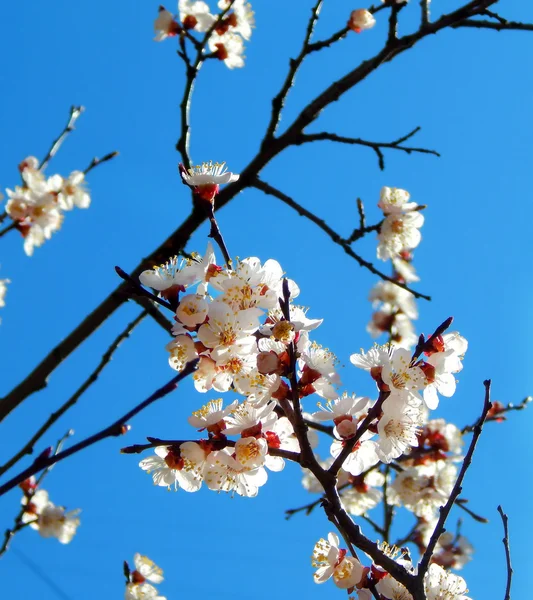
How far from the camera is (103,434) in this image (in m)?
1.18

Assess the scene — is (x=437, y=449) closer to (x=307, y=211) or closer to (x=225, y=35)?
(x=307, y=211)

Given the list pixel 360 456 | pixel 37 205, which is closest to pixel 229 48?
pixel 37 205

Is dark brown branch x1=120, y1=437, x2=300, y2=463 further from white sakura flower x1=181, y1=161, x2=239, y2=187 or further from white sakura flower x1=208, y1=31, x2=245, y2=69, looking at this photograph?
white sakura flower x1=208, y1=31, x2=245, y2=69

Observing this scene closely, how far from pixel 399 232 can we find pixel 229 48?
1.38 m

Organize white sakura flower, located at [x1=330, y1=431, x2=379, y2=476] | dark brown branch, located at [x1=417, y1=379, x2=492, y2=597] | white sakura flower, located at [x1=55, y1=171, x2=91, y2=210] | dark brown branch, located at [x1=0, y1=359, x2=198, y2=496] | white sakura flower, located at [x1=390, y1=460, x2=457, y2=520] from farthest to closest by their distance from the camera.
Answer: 1. white sakura flower, located at [x1=55, y1=171, x2=91, y2=210]
2. white sakura flower, located at [x1=390, y1=460, x2=457, y2=520]
3. white sakura flower, located at [x1=330, y1=431, x2=379, y2=476]
4. dark brown branch, located at [x1=417, y1=379, x2=492, y2=597]
5. dark brown branch, located at [x1=0, y1=359, x2=198, y2=496]

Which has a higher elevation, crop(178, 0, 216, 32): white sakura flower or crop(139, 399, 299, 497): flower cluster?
crop(178, 0, 216, 32): white sakura flower

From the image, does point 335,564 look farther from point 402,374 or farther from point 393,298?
point 393,298

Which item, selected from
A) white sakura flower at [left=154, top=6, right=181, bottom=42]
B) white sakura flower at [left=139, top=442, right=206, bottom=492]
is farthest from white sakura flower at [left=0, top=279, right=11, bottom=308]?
white sakura flower at [left=139, top=442, right=206, bottom=492]

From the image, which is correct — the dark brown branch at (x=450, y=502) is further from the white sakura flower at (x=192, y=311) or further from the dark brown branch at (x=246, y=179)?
the dark brown branch at (x=246, y=179)

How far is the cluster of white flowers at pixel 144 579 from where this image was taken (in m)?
2.73

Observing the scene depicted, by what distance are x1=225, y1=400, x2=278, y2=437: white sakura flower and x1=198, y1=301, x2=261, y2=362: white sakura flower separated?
138mm

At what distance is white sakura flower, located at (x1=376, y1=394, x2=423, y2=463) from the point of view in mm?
1307

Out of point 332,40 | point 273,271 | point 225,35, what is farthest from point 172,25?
point 273,271

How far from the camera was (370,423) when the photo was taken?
134 cm
